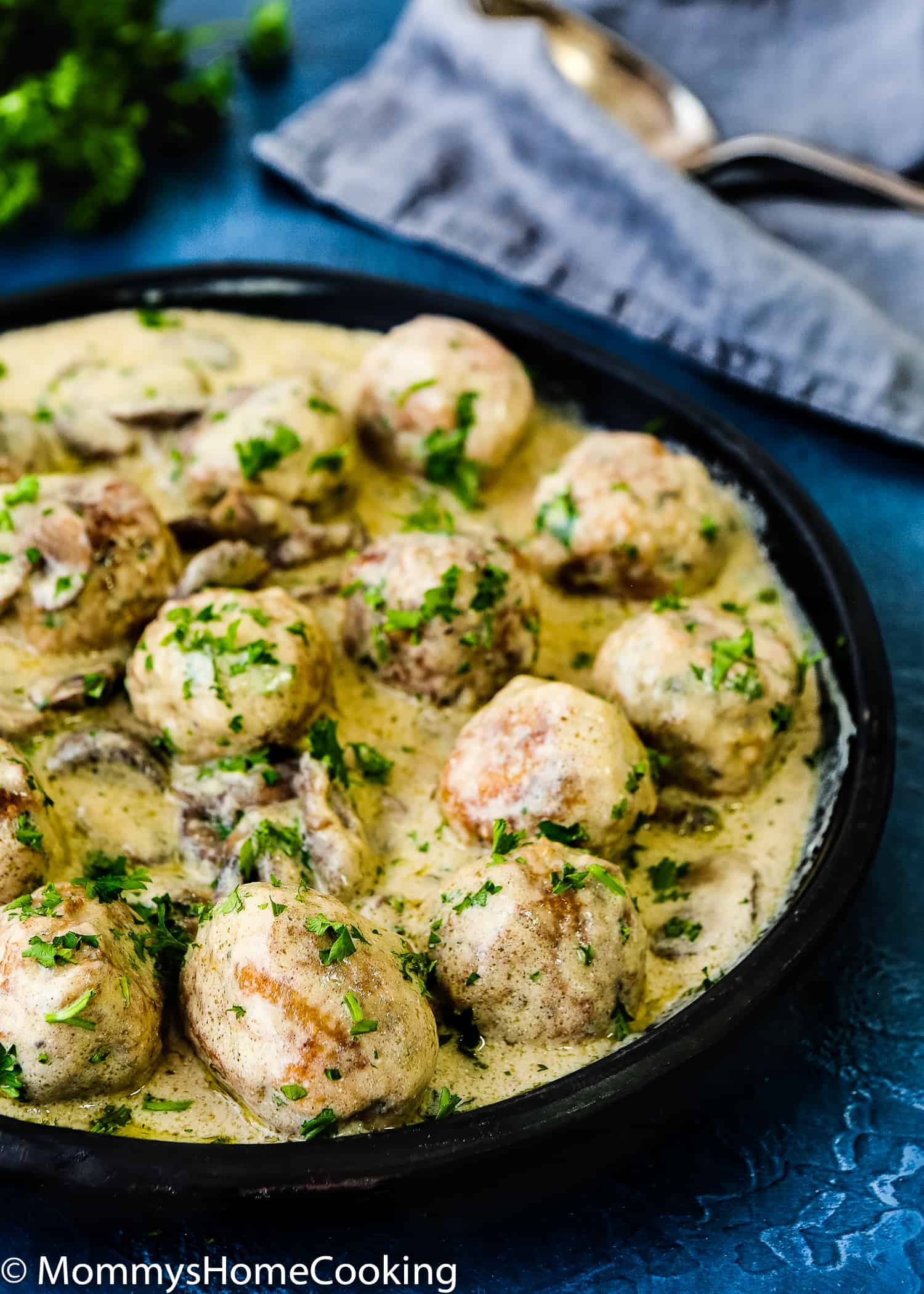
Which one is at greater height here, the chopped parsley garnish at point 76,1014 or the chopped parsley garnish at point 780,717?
→ the chopped parsley garnish at point 780,717

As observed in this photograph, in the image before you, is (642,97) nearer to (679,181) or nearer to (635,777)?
(679,181)

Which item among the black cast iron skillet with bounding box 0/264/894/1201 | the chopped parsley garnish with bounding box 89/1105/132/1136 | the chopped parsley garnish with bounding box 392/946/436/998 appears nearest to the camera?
the black cast iron skillet with bounding box 0/264/894/1201

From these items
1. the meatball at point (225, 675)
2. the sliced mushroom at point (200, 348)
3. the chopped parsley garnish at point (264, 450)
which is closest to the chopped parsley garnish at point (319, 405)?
the chopped parsley garnish at point (264, 450)

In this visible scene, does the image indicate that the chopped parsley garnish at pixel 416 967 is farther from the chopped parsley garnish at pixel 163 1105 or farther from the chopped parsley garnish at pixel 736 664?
the chopped parsley garnish at pixel 736 664

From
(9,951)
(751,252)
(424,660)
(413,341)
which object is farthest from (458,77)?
(9,951)

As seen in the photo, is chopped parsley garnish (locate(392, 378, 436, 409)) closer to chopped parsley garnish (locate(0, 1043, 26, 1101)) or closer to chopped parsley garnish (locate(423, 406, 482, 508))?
chopped parsley garnish (locate(423, 406, 482, 508))

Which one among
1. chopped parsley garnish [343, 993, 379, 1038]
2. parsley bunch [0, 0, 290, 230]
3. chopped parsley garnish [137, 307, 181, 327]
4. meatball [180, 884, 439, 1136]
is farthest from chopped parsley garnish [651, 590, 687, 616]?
parsley bunch [0, 0, 290, 230]
